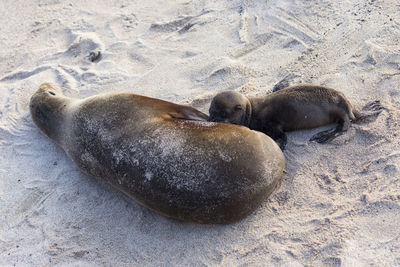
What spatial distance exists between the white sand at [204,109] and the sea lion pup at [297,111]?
13cm

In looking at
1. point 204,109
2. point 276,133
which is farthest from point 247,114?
point 204,109

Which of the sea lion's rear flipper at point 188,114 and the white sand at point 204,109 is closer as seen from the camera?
the white sand at point 204,109

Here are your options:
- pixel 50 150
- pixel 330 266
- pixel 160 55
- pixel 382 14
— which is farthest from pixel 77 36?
pixel 330 266

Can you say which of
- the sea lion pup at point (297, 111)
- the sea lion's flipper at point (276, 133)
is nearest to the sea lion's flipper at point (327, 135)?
the sea lion pup at point (297, 111)

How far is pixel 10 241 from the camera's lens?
13.5ft

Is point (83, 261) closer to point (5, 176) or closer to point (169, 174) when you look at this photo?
point (169, 174)

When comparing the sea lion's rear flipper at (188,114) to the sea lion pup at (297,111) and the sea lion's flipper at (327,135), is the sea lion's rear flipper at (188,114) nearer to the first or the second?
the sea lion pup at (297,111)

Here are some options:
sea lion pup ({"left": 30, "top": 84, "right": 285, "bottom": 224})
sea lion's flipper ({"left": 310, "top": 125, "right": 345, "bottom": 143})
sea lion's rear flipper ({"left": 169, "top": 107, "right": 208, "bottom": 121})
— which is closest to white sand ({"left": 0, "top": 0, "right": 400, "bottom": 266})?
sea lion's flipper ({"left": 310, "top": 125, "right": 345, "bottom": 143})

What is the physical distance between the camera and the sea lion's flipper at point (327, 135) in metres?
4.43

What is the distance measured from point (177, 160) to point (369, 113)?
93.9 inches

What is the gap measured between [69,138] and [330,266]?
306 centimetres

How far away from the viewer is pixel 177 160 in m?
3.69

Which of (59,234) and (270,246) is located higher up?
(270,246)

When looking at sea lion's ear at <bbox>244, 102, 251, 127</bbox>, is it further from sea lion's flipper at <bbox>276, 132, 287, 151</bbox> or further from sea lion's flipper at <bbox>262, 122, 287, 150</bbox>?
sea lion's flipper at <bbox>276, 132, 287, 151</bbox>
